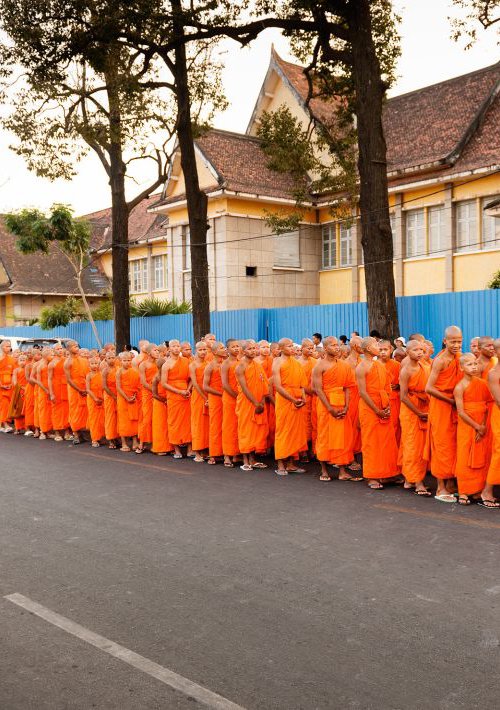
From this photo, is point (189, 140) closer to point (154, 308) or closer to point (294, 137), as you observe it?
point (294, 137)

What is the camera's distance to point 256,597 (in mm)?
5180

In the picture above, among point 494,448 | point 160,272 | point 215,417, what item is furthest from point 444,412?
point 160,272

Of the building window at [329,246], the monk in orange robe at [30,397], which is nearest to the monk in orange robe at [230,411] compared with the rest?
the monk in orange robe at [30,397]

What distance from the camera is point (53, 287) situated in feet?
126

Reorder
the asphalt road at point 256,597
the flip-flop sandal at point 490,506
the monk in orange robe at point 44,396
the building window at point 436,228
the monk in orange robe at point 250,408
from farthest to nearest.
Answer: the building window at point 436,228 → the monk in orange robe at point 44,396 → the monk in orange robe at point 250,408 → the flip-flop sandal at point 490,506 → the asphalt road at point 256,597

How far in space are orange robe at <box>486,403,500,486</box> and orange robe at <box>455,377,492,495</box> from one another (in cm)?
19

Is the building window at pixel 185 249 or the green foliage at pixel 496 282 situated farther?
the building window at pixel 185 249

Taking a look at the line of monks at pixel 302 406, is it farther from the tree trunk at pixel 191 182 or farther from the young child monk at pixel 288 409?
the tree trunk at pixel 191 182

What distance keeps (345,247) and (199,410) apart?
15.7 meters

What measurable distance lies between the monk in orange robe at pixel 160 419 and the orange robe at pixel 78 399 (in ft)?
7.65

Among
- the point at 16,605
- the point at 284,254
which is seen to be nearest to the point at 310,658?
the point at 16,605

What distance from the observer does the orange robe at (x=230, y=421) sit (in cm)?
1102

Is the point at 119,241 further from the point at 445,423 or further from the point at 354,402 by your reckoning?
the point at 445,423

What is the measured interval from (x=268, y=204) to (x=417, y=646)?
22.4 m
